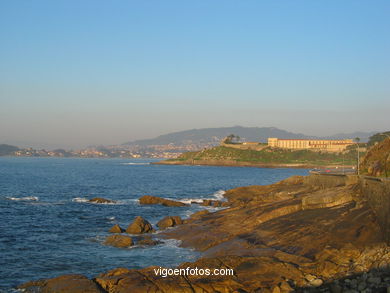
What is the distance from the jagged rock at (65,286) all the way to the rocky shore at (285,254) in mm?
49

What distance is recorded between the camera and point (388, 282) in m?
17.5

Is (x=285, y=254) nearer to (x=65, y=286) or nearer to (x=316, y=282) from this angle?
(x=316, y=282)

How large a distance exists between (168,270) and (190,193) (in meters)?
58.4

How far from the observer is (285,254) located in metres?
24.2

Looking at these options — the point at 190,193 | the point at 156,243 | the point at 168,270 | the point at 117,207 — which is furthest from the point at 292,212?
the point at 190,193

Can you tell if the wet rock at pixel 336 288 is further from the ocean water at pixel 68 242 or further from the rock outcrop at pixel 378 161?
the rock outcrop at pixel 378 161

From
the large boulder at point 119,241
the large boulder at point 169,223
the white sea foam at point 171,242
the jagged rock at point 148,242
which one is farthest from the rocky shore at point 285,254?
the large boulder at point 119,241

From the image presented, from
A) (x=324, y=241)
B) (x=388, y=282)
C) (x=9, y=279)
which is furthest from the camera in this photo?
(x=324, y=241)

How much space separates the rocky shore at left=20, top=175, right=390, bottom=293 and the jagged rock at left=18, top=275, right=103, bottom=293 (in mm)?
49

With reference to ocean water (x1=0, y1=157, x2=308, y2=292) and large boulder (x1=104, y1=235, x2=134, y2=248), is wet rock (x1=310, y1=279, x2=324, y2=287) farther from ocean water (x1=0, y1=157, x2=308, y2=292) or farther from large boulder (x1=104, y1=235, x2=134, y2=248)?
large boulder (x1=104, y1=235, x2=134, y2=248)

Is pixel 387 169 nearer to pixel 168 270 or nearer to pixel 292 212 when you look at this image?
pixel 292 212

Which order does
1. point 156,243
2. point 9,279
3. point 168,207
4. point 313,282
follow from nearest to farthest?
point 313,282 < point 9,279 < point 156,243 < point 168,207

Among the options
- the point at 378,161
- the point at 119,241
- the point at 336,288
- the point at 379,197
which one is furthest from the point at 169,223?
the point at 336,288

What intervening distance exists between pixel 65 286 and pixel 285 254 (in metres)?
12.6
